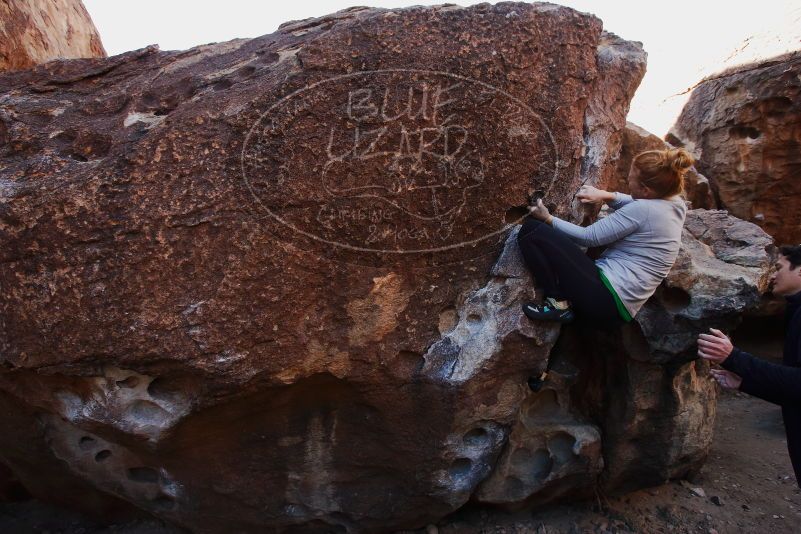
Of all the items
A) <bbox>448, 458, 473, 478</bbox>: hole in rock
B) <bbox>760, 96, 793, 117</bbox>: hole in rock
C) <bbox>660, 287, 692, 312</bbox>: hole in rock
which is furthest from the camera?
<bbox>760, 96, 793, 117</bbox>: hole in rock

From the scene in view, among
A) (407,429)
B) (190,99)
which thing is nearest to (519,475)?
(407,429)

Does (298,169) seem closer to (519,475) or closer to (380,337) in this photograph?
(380,337)

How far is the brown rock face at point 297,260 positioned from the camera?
90.0 inches

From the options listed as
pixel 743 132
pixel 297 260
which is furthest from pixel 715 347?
pixel 743 132

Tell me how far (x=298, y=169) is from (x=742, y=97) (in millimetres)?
4173

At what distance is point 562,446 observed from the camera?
3023 millimetres

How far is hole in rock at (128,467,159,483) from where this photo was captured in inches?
114

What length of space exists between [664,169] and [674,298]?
2.27ft

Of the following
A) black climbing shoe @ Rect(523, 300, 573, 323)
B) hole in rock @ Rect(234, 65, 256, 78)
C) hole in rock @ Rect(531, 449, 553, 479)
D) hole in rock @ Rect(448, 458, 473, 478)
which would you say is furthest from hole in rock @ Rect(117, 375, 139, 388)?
hole in rock @ Rect(531, 449, 553, 479)

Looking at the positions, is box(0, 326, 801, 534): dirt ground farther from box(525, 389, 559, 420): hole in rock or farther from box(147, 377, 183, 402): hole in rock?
box(147, 377, 183, 402): hole in rock

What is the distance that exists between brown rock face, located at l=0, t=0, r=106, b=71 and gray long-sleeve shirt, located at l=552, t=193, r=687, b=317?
3.18m

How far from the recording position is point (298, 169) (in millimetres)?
2350

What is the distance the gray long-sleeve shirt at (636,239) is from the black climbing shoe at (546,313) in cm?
23

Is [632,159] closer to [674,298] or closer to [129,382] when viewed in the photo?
[674,298]
